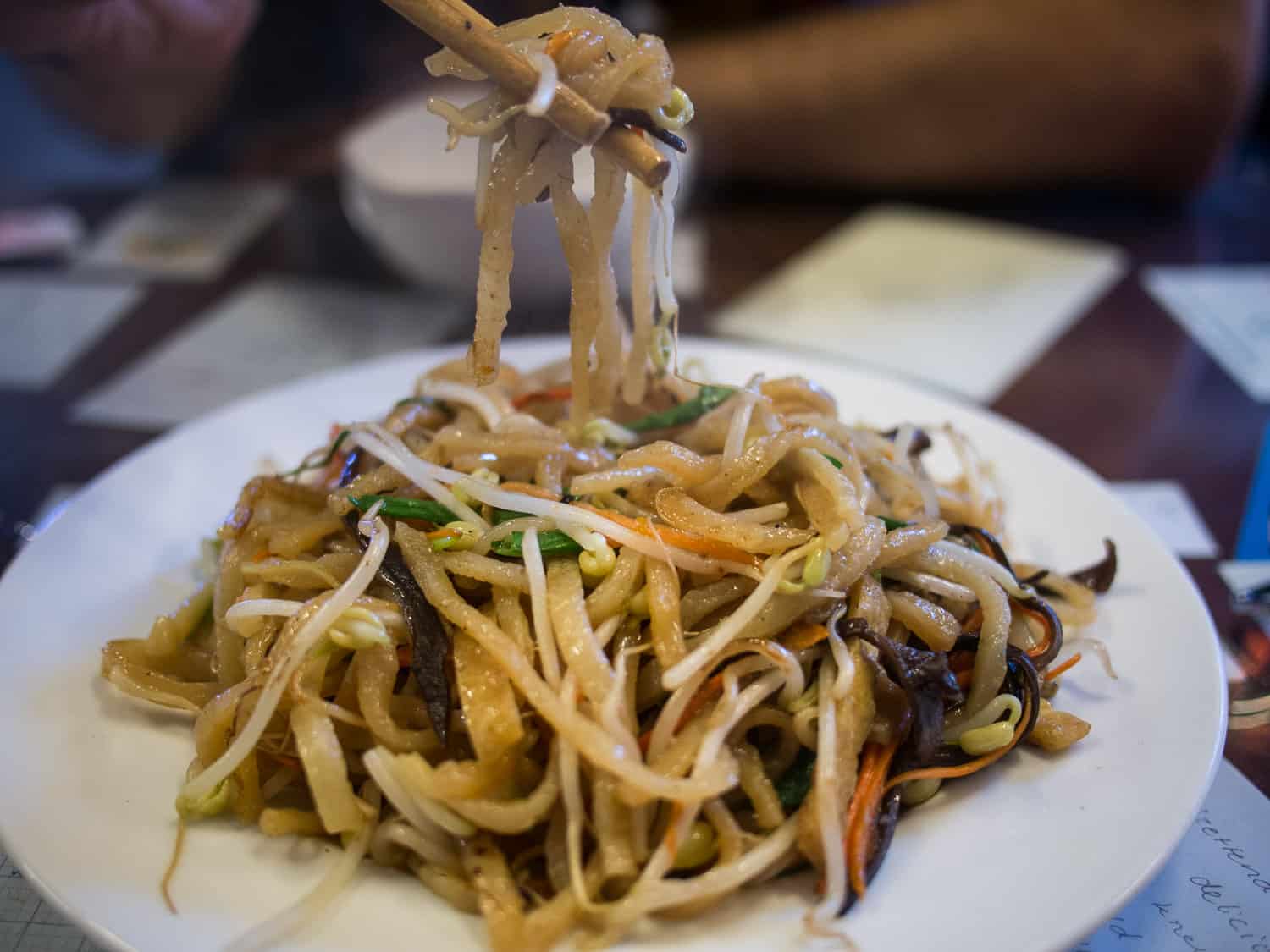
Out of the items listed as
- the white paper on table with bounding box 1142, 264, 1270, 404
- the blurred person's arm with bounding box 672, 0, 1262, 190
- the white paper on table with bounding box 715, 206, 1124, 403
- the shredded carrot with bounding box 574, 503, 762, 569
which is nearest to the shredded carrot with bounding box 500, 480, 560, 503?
the shredded carrot with bounding box 574, 503, 762, 569

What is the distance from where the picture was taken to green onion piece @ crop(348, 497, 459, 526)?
5.39ft

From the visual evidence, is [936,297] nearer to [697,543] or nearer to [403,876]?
[697,543]

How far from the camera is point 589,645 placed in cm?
145

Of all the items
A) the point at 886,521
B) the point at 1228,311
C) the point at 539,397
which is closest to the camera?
the point at 886,521

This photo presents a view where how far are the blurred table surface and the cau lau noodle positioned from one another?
1.65 feet

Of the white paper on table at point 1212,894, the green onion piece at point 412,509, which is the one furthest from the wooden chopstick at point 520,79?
the white paper on table at point 1212,894

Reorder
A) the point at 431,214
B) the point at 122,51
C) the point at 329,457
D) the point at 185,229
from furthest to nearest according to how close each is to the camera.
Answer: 1. the point at 185,229
2. the point at 431,214
3. the point at 122,51
4. the point at 329,457

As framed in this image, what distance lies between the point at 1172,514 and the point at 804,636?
1.50 m

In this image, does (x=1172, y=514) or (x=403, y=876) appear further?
(x=1172, y=514)

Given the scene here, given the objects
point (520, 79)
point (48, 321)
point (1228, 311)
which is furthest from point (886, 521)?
point (48, 321)

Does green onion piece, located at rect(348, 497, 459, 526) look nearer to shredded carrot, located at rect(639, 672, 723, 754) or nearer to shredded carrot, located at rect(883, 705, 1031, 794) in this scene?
shredded carrot, located at rect(639, 672, 723, 754)

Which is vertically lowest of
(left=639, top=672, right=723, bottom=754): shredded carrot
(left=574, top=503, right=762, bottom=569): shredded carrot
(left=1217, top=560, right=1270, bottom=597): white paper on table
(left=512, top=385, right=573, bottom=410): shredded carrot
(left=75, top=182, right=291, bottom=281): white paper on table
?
(left=75, top=182, right=291, bottom=281): white paper on table

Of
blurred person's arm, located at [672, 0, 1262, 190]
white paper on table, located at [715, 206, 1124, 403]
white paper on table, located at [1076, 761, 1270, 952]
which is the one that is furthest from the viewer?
blurred person's arm, located at [672, 0, 1262, 190]

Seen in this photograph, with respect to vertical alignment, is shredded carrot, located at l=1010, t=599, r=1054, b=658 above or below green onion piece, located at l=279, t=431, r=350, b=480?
below
